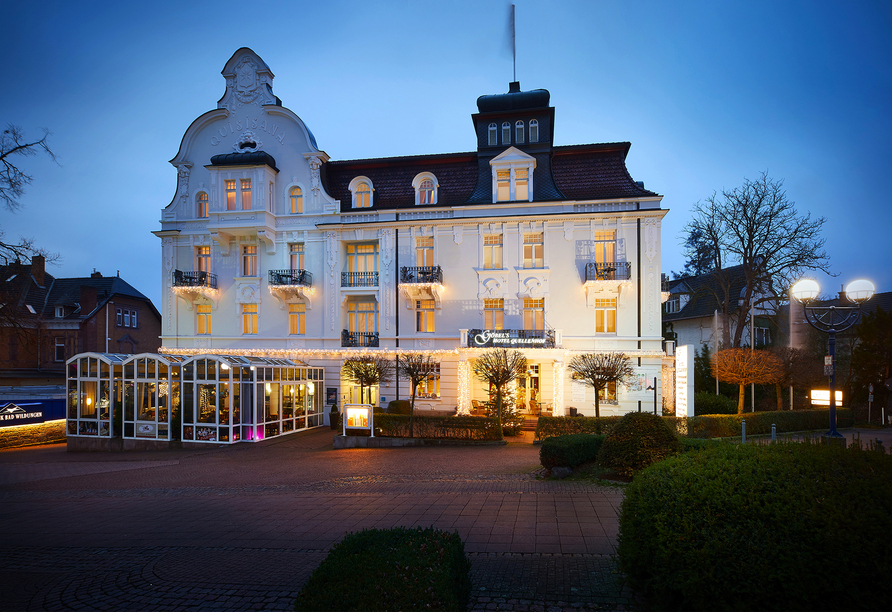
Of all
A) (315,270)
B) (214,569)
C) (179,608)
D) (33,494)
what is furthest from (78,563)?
(315,270)

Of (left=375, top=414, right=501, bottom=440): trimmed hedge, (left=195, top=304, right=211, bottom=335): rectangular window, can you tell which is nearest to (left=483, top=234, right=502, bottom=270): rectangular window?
(left=375, top=414, right=501, bottom=440): trimmed hedge

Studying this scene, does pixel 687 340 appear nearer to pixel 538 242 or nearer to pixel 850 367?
pixel 850 367

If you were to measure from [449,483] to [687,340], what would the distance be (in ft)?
106

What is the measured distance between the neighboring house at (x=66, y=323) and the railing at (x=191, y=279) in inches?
560

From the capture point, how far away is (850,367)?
2612cm

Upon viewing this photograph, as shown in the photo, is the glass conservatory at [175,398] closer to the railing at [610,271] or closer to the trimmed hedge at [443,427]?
the trimmed hedge at [443,427]

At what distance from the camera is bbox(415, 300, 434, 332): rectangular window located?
26812 millimetres

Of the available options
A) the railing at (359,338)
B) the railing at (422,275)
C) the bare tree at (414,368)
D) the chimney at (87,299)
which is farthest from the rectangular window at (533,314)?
the chimney at (87,299)

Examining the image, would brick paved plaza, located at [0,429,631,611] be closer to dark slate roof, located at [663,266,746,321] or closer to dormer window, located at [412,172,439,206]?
dormer window, located at [412,172,439,206]

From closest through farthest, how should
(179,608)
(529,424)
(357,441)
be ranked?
1. (179,608)
2. (357,441)
3. (529,424)

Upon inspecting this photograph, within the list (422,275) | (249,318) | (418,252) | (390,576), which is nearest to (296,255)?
(249,318)

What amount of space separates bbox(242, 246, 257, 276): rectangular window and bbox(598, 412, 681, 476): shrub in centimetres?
2357

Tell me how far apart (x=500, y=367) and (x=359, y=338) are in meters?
9.71

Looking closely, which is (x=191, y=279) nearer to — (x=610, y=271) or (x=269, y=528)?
(x=610, y=271)
